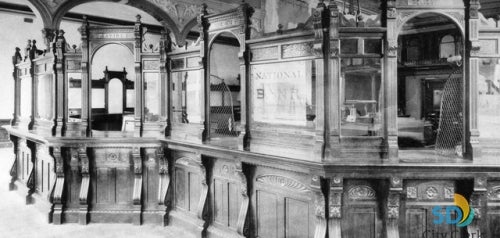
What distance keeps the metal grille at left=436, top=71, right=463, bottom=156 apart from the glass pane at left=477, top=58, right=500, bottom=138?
33cm

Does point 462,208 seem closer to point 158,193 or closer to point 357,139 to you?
point 357,139

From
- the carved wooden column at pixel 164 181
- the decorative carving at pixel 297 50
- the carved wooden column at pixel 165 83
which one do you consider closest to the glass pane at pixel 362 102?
the decorative carving at pixel 297 50

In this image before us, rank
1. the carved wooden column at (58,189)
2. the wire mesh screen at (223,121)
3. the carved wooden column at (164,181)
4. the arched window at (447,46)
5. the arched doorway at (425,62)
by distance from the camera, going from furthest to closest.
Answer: the arched window at (447,46)
the arched doorway at (425,62)
the wire mesh screen at (223,121)
the carved wooden column at (58,189)
the carved wooden column at (164,181)

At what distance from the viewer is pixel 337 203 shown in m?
3.46

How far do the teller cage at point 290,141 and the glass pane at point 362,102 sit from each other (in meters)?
0.02

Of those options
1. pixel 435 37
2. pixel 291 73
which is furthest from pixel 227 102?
pixel 291 73

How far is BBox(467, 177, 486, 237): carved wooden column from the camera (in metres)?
3.38

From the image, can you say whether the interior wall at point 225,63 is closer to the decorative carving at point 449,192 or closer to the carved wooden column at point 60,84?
the carved wooden column at point 60,84

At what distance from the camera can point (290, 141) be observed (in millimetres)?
3809

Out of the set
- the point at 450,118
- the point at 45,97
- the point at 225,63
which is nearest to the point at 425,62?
the point at 225,63

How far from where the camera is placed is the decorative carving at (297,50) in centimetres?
365

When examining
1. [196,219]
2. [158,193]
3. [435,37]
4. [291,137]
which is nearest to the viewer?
[291,137]

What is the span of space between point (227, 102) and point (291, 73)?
27.0 ft

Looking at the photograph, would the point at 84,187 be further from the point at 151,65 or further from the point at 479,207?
the point at 479,207
